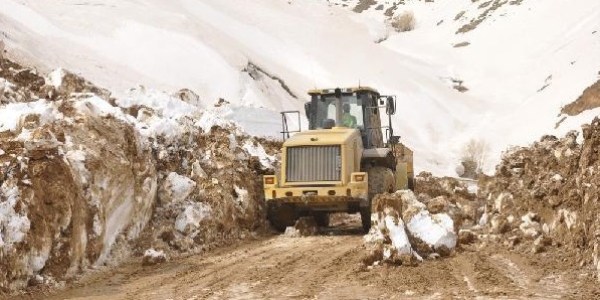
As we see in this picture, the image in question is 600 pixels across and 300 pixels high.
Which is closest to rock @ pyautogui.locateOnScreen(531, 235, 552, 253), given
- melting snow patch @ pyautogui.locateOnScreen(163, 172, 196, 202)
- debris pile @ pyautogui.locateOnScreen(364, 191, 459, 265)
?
debris pile @ pyautogui.locateOnScreen(364, 191, 459, 265)

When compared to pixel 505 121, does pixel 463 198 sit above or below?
below

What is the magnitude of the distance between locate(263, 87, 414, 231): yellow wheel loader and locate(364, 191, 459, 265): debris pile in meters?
2.44

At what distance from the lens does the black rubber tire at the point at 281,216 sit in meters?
14.4

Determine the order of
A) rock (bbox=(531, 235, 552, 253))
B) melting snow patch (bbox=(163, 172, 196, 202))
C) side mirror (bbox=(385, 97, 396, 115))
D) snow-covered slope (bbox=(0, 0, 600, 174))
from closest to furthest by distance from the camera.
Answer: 1. rock (bbox=(531, 235, 552, 253))
2. melting snow patch (bbox=(163, 172, 196, 202))
3. side mirror (bbox=(385, 97, 396, 115))
4. snow-covered slope (bbox=(0, 0, 600, 174))

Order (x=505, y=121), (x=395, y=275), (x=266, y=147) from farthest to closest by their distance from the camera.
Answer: (x=505, y=121) → (x=266, y=147) → (x=395, y=275)

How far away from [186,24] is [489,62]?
26030 mm

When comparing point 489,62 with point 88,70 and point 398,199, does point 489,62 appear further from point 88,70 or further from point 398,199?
point 398,199

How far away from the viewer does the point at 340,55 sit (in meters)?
48.5

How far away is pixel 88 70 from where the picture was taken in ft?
89.5

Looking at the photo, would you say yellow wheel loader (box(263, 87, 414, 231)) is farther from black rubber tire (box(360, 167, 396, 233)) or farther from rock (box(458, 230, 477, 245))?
rock (box(458, 230, 477, 245))

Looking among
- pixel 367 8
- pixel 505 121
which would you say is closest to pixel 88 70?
pixel 505 121

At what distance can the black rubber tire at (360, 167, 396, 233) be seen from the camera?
14.1 meters

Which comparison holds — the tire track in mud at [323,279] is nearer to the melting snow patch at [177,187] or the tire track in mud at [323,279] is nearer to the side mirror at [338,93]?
the melting snow patch at [177,187]

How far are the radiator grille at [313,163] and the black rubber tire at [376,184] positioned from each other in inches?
38.5
